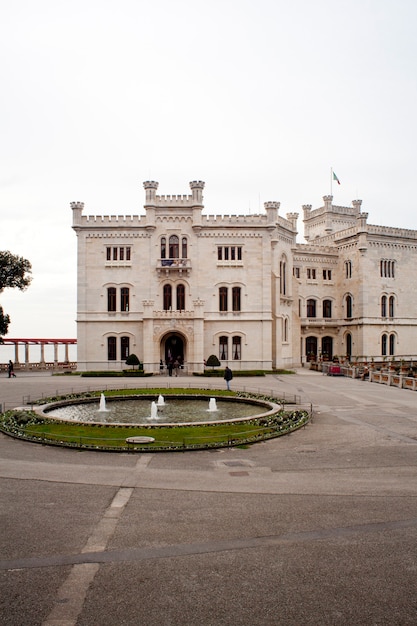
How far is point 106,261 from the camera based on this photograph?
5553 cm

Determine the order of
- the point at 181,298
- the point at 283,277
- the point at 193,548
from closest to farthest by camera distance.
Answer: the point at 193,548
the point at 181,298
the point at 283,277

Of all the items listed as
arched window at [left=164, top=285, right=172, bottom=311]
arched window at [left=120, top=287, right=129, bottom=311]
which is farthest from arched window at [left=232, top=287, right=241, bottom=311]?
arched window at [left=120, top=287, right=129, bottom=311]

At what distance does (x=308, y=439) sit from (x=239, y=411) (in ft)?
27.8

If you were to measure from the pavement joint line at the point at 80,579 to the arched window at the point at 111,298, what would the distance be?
43660 millimetres

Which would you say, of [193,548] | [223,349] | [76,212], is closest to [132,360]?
[223,349]

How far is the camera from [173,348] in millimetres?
56500

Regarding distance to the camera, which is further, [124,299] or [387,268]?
[387,268]

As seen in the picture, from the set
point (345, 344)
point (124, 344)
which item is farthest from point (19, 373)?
point (345, 344)

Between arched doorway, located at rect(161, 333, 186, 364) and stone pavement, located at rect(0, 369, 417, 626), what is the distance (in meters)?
36.1

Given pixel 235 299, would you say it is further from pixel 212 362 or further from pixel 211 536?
pixel 211 536

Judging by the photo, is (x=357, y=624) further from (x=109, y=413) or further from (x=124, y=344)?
(x=124, y=344)

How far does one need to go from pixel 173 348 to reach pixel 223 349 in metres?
5.27

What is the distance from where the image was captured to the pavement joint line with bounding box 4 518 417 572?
10062mm

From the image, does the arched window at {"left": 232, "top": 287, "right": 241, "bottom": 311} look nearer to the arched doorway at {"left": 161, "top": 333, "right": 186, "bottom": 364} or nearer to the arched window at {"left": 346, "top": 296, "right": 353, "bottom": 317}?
the arched doorway at {"left": 161, "top": 333, "right": 186, "bottom": 364}
